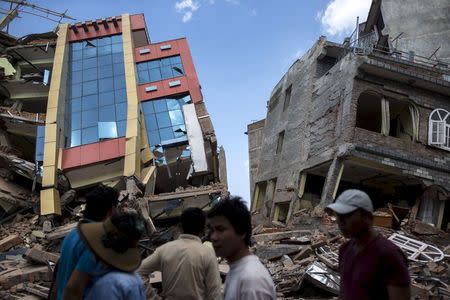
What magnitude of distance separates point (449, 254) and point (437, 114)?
275 inches

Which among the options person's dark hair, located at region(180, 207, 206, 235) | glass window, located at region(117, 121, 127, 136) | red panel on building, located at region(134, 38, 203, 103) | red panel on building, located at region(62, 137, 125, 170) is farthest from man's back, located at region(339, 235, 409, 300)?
red panel on building, located at region(134, 38, 203, 103)

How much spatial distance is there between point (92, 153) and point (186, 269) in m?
17.2

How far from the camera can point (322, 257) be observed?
9.93 m

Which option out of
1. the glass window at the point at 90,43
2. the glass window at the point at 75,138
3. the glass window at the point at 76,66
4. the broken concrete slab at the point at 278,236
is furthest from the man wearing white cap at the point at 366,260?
the glass window at the point at 90,43

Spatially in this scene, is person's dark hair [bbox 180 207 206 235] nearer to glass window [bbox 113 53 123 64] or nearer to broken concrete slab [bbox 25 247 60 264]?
broken concrete slab [bbox 25 247 60 264]

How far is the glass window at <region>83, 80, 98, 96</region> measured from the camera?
2155 centimetres

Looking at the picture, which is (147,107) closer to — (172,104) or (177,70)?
(172,104)

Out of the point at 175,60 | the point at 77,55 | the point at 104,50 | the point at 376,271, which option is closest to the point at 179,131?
the point at 175,60

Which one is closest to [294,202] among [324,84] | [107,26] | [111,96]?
[324,84]

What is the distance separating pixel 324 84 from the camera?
18141mm

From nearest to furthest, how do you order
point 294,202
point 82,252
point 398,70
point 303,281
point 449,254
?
point 82,252, point 303,281, point 449,254, point 398,70, point 294,202

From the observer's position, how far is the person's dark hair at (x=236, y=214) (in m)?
2.49

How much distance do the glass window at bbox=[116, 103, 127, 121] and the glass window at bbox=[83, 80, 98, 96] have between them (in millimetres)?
1889

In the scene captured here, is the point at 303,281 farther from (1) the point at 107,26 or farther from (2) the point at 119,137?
(1) the point at 107,26
